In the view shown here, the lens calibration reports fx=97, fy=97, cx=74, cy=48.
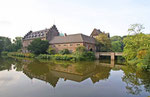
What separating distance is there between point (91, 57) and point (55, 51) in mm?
13964

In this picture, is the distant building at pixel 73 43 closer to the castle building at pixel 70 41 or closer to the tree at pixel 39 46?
the castle building at pixel 70 41

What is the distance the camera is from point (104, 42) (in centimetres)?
3209

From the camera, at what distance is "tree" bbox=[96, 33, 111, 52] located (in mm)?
32031

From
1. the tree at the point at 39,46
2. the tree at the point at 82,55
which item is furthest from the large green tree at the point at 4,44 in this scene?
the tree at the point at 82,55

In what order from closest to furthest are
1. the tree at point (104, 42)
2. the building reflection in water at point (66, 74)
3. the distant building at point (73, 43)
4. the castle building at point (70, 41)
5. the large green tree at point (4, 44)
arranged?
1. the building reflection in water at point (66, 74)
2. the distant building at point (73, 43)
3. the castle building at point (70, 41)
4. the tree at point (104, 42)
5. the large green tree at point (4, 44)

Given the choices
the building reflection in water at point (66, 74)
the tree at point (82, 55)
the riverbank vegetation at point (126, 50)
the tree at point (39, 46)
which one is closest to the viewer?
the building reflection in water at point (66, 74)

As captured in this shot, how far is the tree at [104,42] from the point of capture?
3203cm

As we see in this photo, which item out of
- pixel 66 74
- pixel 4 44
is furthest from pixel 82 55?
pixel 4 44

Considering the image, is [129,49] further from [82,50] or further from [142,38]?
[82,50]

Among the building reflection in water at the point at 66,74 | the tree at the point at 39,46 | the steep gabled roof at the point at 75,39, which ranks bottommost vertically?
the building reflection in water at the point at 66,74

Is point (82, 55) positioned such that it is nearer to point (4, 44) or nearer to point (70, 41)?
point (70, 41)

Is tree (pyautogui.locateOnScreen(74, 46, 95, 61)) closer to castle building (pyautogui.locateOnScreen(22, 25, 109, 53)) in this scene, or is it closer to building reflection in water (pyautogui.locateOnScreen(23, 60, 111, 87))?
castle building (pyautogui.locateOnScreen(22, 25, 109, 53))

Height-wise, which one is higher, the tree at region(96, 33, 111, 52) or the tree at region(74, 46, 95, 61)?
the tree at region(96, 33, 111, 52)

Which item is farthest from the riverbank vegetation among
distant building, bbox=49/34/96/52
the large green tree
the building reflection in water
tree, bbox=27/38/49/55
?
the large green tree
